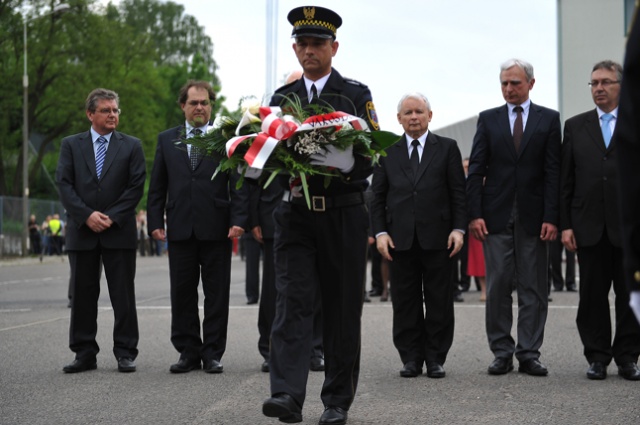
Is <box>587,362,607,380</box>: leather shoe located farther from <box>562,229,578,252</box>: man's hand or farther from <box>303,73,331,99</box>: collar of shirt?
<box>303,73,331,99</box>: collar of shirt

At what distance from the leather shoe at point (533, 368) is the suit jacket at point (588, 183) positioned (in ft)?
3.10

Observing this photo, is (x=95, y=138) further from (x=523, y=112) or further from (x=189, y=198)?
(x=523, y=112)

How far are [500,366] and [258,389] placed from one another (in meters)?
1.94

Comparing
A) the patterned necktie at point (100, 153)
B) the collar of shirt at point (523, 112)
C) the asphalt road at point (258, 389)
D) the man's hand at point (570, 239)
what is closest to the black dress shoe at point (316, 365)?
the asphalt road at point (258, 389)

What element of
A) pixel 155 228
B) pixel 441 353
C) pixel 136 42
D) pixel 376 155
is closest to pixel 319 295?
pixel 376 155

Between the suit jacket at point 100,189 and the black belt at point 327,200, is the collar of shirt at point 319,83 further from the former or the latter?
the suit jacket at point 100,189

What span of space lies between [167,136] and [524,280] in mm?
3080

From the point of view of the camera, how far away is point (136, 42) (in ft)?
195

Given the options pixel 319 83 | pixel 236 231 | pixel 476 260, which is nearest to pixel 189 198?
pixel 236 231

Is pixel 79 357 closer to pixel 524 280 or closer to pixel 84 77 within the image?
pixel 524 280

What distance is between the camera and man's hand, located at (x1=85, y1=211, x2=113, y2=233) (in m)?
8.39

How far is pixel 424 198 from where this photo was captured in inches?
328

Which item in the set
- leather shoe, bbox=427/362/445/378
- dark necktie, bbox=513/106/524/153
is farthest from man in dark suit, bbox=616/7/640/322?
dark necktie, bbox=513/106/524/153

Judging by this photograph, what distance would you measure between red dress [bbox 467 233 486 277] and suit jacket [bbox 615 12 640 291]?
1450 centimetres
